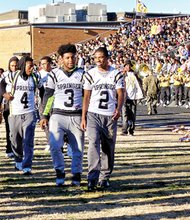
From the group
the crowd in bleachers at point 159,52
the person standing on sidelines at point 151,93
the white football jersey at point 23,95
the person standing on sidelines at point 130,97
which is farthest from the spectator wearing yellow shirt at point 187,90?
the white football jersey at point 23,95

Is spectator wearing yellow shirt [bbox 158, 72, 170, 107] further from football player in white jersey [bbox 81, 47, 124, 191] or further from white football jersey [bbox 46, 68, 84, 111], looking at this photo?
football player in white jersey [bbox 81, 47, 124, 191]

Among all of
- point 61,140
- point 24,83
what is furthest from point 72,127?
point 24,83

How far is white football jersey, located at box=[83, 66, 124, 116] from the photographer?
30.2 feet

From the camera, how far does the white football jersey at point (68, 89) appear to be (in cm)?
948

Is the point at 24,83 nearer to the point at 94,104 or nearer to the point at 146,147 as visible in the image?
the point at 94,104

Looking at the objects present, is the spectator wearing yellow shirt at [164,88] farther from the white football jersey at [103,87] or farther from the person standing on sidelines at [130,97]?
the white football jersey at [103,87]

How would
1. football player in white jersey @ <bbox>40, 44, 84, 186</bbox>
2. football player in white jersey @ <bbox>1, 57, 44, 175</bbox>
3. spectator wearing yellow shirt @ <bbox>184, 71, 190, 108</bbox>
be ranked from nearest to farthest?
football player in white jersey @ <bbox>40, 44, 84, 186</bbox> → football player in white jersey @ <bbox>1, 57, 44, 175</bbox> → spectator wearing yellow shirt @ <bbox>184, 71, 190, 108</bbox>

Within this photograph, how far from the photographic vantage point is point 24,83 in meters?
10.9

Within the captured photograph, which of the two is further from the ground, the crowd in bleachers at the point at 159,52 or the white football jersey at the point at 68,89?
the white football jersey at the point at 68,89

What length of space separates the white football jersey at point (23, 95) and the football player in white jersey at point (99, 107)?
1877 millimetres

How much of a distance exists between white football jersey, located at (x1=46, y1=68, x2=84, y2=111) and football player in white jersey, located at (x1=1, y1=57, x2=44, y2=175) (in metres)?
1.45

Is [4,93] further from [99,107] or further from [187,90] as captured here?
[187,90]

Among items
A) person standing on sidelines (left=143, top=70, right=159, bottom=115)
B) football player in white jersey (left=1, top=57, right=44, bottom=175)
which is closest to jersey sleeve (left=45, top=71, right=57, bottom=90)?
football player in white jersey (left=1, top=57, right=44, bottom=175)

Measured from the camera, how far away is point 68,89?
9484 mm
